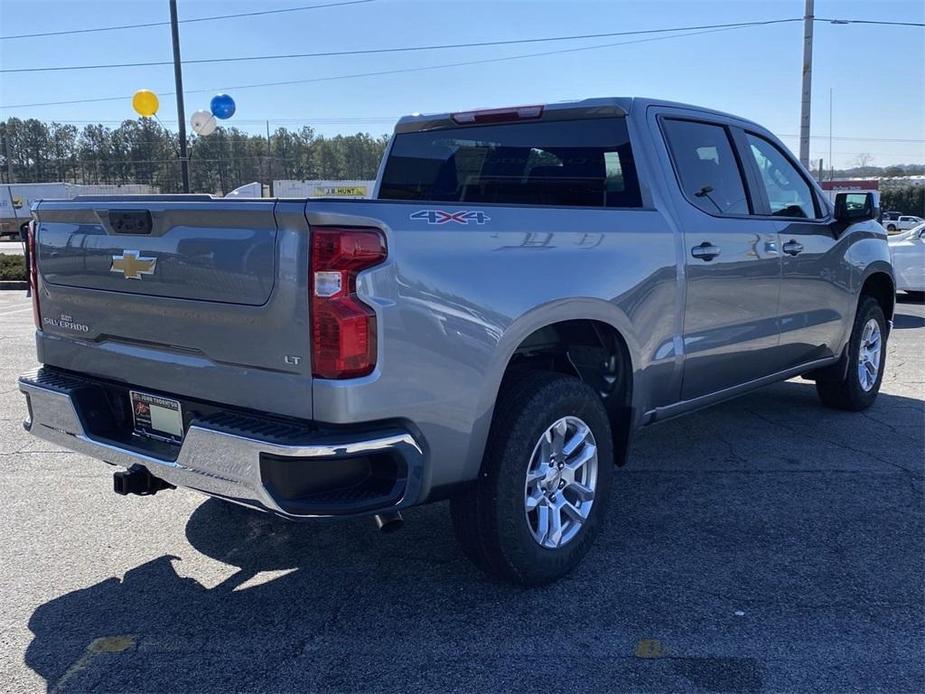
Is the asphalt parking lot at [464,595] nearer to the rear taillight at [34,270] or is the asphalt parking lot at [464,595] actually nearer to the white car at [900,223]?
the rear taillight at [34,270]

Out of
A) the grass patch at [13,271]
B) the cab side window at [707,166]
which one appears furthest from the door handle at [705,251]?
the grass patch at [13,271]

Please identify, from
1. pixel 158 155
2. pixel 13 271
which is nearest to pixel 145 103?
pixel 13 271

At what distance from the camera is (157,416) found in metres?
3.24

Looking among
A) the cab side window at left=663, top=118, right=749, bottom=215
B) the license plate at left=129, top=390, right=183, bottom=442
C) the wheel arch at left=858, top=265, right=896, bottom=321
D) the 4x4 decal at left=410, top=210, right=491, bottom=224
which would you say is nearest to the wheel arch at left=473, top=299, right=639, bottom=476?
the 4x4 decal at left=410, top=210, right=491, bottom=224

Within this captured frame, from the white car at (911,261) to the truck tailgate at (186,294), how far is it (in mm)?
12433

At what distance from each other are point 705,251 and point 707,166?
0.61 meters

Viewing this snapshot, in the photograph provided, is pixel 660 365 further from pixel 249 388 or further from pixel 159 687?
pixel 159 687

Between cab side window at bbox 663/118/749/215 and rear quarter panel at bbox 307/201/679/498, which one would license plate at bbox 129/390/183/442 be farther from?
cab side window at bbox 663/118/749/215

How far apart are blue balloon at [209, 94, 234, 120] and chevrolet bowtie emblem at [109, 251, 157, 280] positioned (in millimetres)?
14407

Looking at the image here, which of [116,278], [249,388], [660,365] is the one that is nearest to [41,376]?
A: [116,278]

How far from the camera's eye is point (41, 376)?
12.1 ft

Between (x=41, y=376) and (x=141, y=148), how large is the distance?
6094cm

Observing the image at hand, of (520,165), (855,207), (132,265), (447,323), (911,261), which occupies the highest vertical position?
(520,165)

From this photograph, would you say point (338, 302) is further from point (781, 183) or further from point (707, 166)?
point (781, 183)
